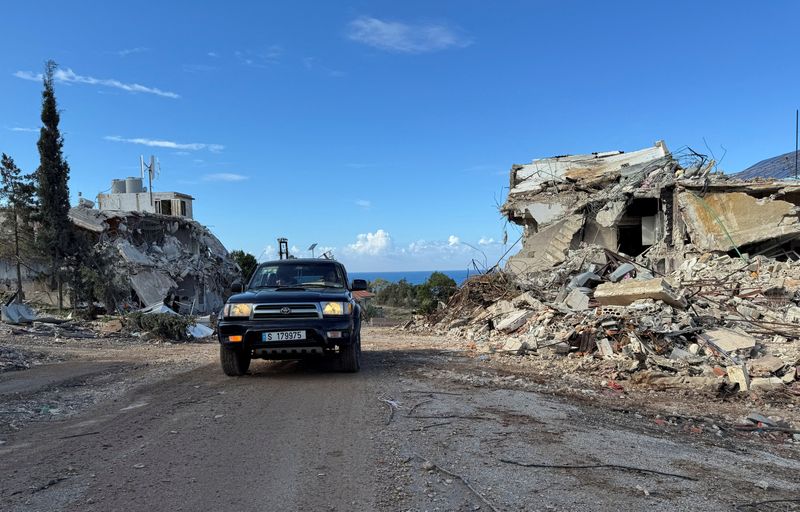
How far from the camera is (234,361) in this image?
7.90 metres

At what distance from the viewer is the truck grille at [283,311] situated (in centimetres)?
755

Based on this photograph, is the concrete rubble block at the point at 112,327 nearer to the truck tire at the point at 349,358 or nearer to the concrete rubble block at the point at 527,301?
the truck tire at the point at 349,358

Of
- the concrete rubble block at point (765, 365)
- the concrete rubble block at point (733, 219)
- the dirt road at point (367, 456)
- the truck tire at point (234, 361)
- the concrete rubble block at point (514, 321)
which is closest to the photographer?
the dirt road at point (367, 456)

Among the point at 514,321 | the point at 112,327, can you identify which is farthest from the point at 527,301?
the point at 112,327

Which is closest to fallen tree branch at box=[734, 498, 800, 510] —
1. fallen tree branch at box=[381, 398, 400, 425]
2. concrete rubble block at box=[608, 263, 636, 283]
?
fallen tree branch at box=[381, 398, 400, 425]

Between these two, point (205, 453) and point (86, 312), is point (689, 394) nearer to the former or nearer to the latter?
point (205, 453)

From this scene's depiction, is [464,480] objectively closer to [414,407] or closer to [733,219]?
[414,407]

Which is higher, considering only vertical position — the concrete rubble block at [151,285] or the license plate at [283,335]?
the concrete rubble block at [151,285]

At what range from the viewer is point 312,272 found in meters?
9.19

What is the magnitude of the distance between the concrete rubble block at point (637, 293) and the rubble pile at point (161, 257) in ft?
67.8

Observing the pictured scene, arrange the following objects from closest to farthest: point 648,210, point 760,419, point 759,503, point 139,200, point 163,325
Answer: point 759,503
point 760,419
point 163,325
point 648,210
point 139,200

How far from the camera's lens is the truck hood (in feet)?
25.2

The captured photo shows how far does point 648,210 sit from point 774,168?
933 centimetres

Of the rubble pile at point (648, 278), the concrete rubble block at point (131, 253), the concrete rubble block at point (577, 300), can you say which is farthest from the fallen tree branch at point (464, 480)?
the concrete rubble block at point (131, 253)
